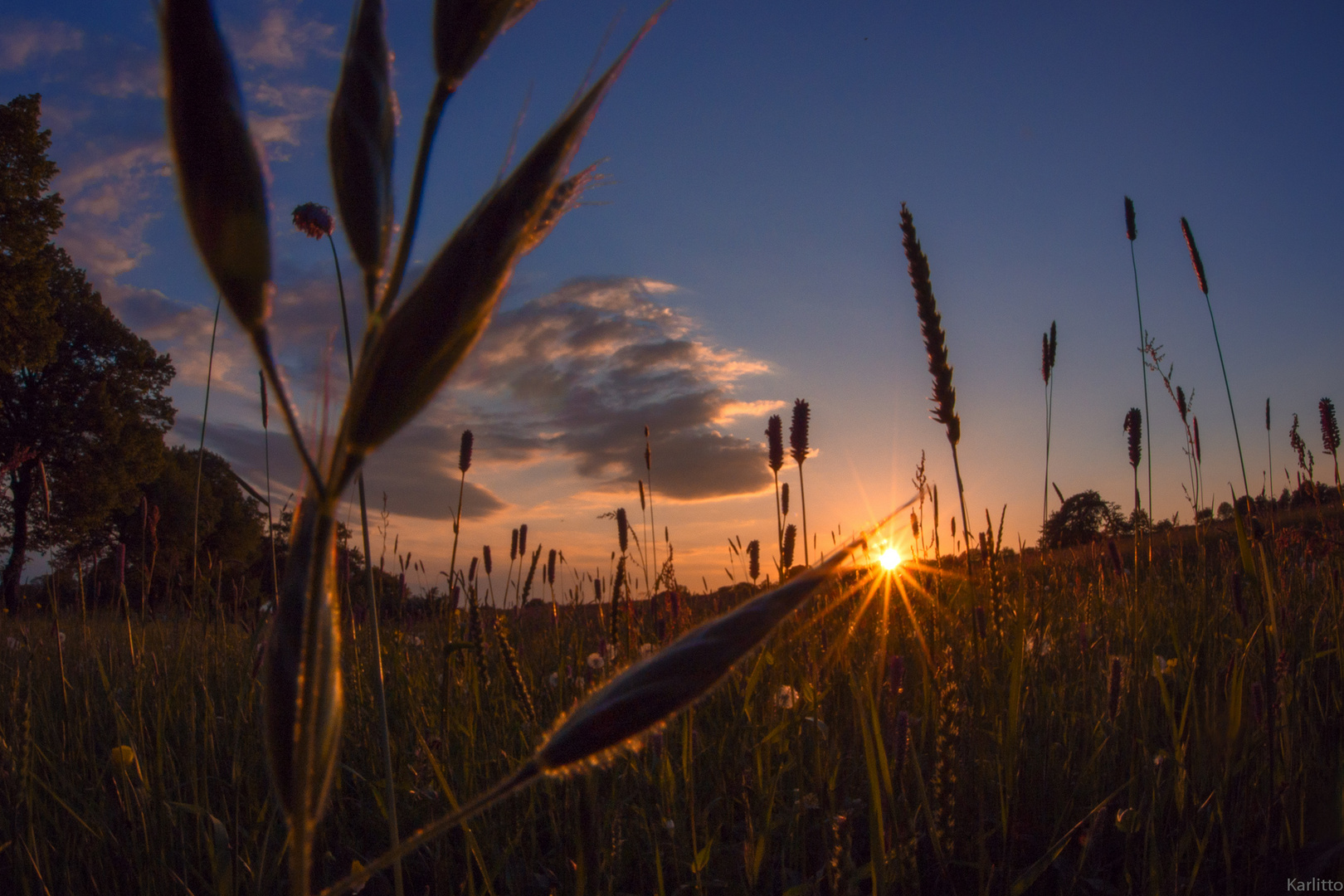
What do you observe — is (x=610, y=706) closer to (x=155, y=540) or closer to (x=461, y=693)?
(x=461, y=693)

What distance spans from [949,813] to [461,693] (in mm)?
1831

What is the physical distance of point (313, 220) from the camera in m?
2.57

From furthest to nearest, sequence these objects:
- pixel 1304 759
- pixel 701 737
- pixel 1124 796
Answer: pixel 701 737, pixel 1124 796, pixel 1304 759

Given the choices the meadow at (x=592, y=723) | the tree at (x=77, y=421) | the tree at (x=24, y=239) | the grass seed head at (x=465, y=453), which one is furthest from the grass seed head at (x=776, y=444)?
the tree at (x=77, y=421)

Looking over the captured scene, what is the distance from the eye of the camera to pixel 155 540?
138 inches

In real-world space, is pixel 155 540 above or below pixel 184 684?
above

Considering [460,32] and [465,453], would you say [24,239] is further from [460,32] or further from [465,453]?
[460,32]

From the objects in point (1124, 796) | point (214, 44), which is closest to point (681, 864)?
point (1124, 796)

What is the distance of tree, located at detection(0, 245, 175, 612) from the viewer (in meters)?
24.2

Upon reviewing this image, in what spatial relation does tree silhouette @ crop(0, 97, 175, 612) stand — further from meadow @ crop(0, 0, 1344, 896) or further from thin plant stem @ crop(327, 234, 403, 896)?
A: thin plant stem @ crop(327, 234, 403, 896)

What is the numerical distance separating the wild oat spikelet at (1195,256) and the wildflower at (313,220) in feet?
14.5

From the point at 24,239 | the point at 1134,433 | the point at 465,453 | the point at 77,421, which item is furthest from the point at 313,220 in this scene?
the point at 77,421

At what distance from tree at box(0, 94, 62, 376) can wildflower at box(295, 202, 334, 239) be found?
78.9 feet

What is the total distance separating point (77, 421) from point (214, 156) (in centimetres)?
3157
